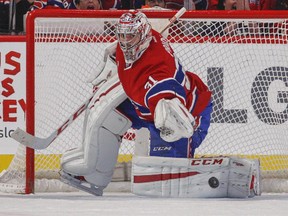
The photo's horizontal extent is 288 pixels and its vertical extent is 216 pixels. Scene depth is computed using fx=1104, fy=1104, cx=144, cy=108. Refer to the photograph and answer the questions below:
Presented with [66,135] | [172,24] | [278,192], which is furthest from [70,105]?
[278,192]

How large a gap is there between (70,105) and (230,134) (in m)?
0.83

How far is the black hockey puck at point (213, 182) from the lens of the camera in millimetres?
4914

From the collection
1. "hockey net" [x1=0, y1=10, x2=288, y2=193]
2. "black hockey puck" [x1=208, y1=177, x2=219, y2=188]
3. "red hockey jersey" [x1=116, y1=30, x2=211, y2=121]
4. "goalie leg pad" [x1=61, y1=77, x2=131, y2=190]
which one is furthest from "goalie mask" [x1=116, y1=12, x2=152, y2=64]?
"black hockey puck" [x1=208, y1=177, x2=219, y2=188]

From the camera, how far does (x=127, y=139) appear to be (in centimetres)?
567

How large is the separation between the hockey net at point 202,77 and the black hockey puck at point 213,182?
2.10 feet

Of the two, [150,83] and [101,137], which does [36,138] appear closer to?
[101,137]

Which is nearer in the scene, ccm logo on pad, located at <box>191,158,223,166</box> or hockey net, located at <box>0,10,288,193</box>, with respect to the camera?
ccm logo on pad, located at <box>191,158,223,166</box>

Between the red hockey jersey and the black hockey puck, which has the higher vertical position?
the red hockey jersey
